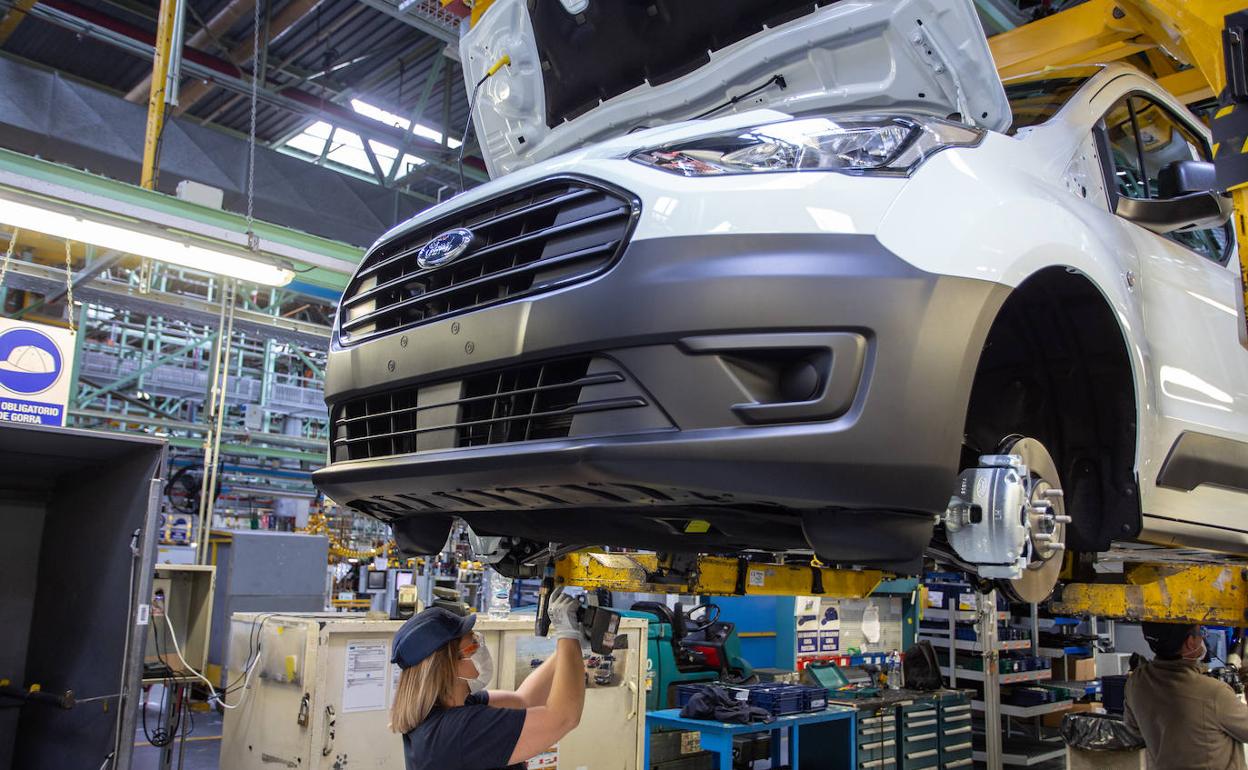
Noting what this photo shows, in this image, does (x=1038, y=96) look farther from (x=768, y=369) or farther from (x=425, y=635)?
(x=425, y=635)

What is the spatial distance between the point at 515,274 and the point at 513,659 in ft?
14.0

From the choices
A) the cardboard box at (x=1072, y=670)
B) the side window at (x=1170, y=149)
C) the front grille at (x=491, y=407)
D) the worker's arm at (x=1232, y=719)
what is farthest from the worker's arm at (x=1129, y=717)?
the cardboard box at (x=1072, y=670)

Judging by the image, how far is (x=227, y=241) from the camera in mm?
5660

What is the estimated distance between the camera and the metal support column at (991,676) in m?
8.59

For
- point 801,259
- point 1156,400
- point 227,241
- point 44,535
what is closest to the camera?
point 801,259

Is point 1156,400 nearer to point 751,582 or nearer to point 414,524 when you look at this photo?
point 751,582

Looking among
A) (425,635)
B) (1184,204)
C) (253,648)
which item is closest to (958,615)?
(253,648)

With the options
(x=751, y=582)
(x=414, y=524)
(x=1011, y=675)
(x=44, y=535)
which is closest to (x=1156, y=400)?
(x=751, y=582)

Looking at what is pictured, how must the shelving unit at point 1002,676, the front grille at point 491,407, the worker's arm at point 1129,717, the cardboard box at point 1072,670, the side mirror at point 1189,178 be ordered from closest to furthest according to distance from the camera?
the front grille at point 491,407, the side mirror at point 1189,178, the worker's arm at point 1129,717, the shelving unit at point 1002,676, the cardboard box at point 1072,670

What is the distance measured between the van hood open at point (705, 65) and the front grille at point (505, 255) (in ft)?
2.98

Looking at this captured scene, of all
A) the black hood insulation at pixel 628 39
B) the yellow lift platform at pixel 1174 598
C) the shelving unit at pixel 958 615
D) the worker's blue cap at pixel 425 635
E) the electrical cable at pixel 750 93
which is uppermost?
the black hood insulation at pixel 628 39

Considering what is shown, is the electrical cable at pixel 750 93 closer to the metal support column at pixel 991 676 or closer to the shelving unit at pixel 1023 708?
the metal support column at pixel 991 676

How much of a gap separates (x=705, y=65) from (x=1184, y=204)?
1394 millimetres

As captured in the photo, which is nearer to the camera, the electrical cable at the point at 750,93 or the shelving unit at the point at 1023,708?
the electrical cable at the point at 750,93
